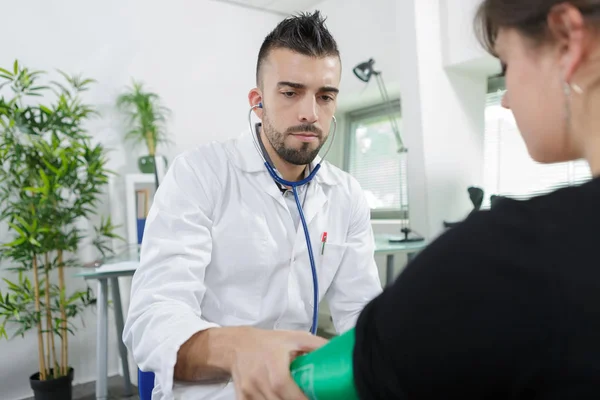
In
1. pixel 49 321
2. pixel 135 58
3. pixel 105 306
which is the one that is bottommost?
pixel 49 321

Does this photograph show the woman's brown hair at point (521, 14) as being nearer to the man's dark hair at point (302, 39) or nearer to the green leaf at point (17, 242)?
the man's dark hair at point (302, 39)

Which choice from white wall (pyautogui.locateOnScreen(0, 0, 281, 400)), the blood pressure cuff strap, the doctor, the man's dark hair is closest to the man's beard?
the doctor

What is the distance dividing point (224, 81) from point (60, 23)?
1.22m

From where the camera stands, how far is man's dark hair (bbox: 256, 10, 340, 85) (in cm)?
127

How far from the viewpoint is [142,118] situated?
3.11 metres

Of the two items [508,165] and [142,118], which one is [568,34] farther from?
[142,118]

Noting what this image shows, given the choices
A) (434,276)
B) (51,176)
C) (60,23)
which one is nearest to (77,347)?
(51,176)

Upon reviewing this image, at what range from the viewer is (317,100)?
1290 mm

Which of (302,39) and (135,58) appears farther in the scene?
(135,58)

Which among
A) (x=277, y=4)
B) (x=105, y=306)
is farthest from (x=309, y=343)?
(x=277, y=4)

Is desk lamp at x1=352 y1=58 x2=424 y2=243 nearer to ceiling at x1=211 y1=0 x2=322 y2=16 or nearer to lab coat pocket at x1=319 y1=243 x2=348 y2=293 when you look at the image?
ceiling at x1=211 y1=0 x2=322 y2=16

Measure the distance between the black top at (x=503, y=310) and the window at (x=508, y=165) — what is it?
9.06 feet

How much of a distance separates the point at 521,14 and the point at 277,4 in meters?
3.73

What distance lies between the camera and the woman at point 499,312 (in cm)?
32
